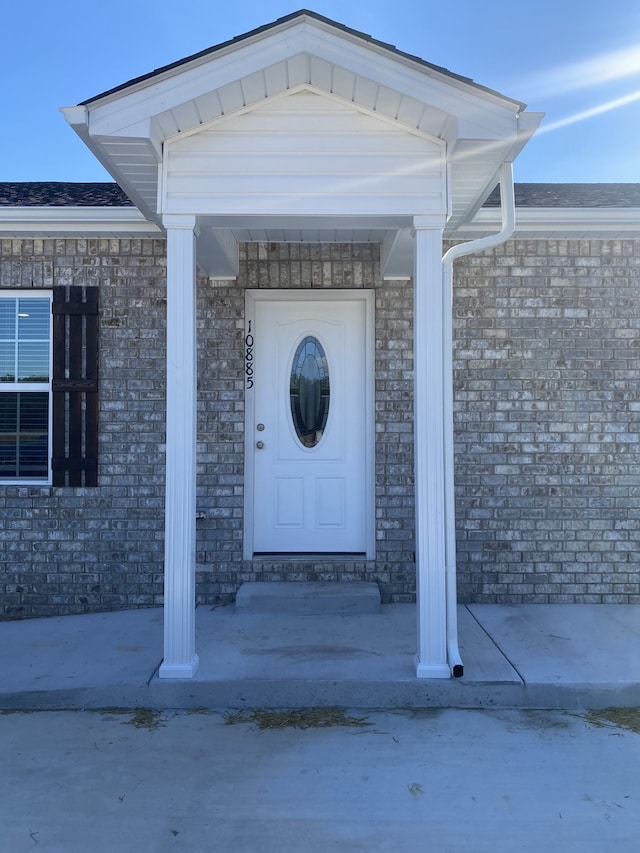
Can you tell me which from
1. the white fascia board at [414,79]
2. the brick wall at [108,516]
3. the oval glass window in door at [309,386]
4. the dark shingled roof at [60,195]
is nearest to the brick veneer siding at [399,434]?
the brick wall at [108,516]

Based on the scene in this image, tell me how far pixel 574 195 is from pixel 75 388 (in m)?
4.62

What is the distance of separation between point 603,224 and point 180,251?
10.7 ft

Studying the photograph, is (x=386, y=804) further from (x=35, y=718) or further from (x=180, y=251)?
(x=180, y=251)

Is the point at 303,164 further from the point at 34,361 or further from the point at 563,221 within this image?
the point at 34,361

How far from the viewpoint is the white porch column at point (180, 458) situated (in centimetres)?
382

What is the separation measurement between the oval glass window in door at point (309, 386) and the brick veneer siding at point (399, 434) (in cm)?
45

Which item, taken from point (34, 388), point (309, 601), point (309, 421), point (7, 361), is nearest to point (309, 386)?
point (309, 421)

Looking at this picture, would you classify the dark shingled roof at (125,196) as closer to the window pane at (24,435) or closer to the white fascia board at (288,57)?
the window pane at (24,435)

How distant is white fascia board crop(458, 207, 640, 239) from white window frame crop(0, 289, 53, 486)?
3332 mm

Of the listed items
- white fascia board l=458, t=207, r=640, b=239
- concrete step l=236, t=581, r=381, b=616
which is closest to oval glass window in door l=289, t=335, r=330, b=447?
concrete step l=236, t=581, r=381, b=616

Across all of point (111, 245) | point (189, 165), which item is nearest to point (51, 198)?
point (111, 245)

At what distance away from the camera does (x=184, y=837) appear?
8.58 feet

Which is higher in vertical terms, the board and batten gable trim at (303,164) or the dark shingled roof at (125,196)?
the dark shingled roof at (125,196)

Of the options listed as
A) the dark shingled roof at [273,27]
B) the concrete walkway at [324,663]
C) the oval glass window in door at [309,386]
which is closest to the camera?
the dark shingled roof at [273,27]
